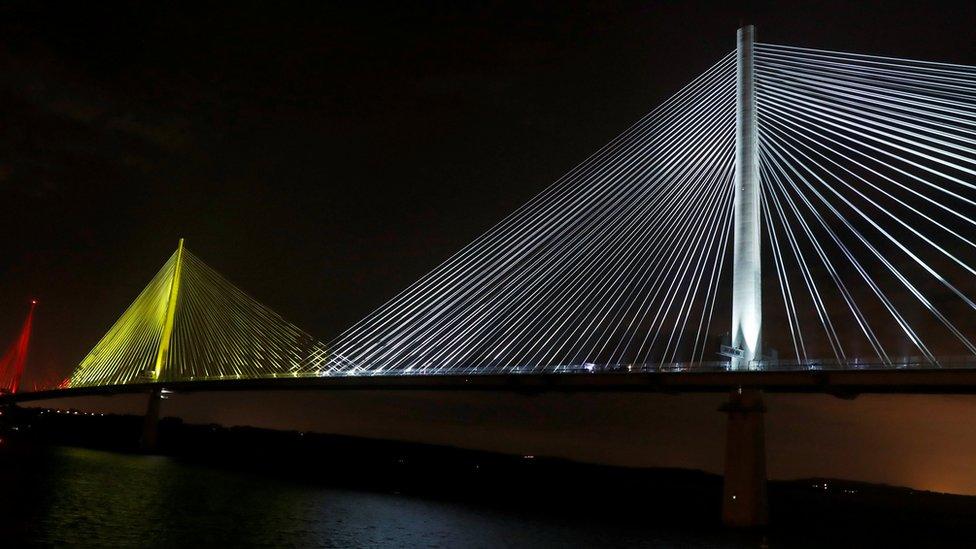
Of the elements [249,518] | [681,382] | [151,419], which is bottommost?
[249,518]

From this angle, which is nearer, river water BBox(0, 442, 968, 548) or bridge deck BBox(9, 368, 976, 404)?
river water BBox(0, 442, 968, 548)

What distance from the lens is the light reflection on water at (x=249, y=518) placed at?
2066 centimetres

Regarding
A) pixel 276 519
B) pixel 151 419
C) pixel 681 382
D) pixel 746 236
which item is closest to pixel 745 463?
pixel 681 382

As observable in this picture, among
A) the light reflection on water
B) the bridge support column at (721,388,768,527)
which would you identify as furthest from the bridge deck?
the light reflection on water

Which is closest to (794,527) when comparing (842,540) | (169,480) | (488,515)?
(842,540)

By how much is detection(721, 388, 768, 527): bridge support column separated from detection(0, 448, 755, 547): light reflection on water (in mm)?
1176

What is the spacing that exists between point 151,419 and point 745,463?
41084 mm

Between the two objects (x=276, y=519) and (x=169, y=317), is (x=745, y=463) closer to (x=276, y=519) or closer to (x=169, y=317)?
(x=276, y=519)

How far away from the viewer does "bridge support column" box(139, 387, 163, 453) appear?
178ft

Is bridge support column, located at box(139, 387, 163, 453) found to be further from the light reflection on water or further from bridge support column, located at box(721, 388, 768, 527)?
bridge support column, located at box(721, 388, 768, 527)

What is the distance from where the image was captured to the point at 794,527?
32.5 m

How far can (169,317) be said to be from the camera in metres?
58.7

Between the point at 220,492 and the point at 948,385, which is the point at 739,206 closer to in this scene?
the point at 948,385

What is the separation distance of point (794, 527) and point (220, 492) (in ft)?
71.5
